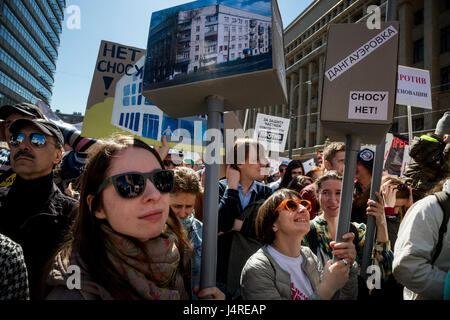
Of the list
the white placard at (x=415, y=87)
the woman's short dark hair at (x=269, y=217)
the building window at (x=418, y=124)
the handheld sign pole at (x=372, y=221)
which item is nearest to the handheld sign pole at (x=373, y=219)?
the handheld sign pole at (x=372, y=221)

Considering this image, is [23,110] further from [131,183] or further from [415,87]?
[415,87]

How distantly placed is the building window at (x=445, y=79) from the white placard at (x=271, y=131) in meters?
17.6

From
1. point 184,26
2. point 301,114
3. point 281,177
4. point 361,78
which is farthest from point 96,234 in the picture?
point 301,114

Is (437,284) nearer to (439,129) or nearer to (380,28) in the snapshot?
(380,28)

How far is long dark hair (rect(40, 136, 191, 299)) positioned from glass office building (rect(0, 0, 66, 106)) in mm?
39955

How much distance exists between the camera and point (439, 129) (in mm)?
2551

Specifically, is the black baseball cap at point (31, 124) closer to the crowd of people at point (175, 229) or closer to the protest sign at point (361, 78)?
the crowd of people at point (175, 229)

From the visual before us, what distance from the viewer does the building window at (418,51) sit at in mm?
20703

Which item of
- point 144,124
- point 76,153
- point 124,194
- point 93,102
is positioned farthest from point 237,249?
point 93,102

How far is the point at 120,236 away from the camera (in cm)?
114

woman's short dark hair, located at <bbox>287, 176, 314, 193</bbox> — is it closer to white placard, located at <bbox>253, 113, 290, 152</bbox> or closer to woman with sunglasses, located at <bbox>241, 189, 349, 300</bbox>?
woman with sunglasses, located at <bbox>241, 189, 349, 300</bbox>

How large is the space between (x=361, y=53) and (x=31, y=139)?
6.40 feet

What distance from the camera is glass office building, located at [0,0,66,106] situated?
3491 centimetres
